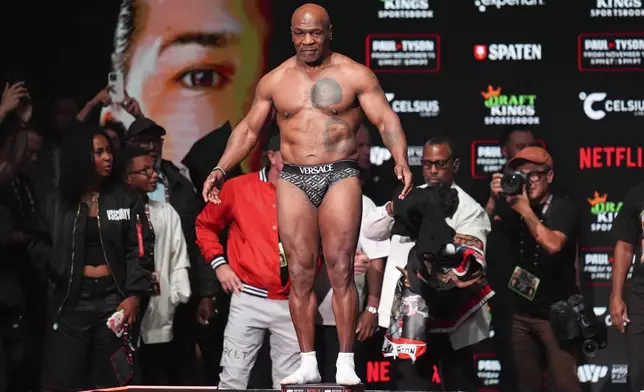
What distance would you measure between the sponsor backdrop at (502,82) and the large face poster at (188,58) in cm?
6

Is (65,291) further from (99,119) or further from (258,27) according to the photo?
(258,27)

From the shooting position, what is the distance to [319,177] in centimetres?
489

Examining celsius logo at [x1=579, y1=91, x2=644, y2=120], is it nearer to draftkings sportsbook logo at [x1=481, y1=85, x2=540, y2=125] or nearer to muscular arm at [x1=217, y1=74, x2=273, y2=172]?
draftkings sportsbook logo at [x1=481, y1=85, x2=540, y2=125]

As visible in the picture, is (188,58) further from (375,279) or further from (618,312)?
(618,312)

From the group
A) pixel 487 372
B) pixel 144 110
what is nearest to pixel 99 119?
pixel 144 110

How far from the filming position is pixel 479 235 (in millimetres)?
6598

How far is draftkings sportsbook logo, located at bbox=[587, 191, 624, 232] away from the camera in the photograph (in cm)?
758

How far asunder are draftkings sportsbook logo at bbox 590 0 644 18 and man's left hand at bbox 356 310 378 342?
2683 millimetres

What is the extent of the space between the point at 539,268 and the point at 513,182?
1.80 ft

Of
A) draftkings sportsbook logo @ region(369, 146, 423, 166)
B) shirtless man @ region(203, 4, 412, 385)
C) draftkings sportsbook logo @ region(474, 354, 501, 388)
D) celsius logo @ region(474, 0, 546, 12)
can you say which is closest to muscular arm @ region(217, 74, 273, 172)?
shirtless man @ region(203, 4, 412, 385)

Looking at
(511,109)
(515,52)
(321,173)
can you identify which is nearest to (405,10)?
(515,52)

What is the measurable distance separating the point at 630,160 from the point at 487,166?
0.96 meters

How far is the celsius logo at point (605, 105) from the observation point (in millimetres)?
7578

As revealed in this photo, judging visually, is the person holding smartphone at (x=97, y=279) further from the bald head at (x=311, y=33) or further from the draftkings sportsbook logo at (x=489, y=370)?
the draftkings sportsbook logo at (x=489, y=370)
